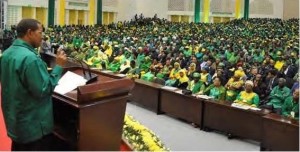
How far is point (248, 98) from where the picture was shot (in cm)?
678

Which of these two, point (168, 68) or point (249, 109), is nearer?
point (249, 109)

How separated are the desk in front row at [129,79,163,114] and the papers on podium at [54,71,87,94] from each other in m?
5.29

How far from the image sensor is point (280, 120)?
5.07m

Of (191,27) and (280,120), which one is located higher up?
(191,27)

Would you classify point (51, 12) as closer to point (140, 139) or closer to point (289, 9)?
point (140, 139)

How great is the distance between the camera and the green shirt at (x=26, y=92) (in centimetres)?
210

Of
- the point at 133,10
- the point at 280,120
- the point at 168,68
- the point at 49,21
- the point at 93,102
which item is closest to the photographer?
the point at 93,102

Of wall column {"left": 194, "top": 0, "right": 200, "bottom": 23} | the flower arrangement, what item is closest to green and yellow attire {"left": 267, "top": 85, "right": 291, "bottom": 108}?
the flower arrangement

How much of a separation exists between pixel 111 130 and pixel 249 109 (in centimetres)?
387

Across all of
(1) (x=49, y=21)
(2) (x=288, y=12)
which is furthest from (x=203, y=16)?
(1) (x=49, y=21)

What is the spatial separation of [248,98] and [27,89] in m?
5.18

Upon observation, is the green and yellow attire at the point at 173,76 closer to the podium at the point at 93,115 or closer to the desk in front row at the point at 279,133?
the desk in front row at the point at 279,133

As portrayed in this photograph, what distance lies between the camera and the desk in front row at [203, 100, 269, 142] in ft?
19.0

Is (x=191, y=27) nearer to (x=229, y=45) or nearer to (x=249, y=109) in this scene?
(x=229, y=45)
